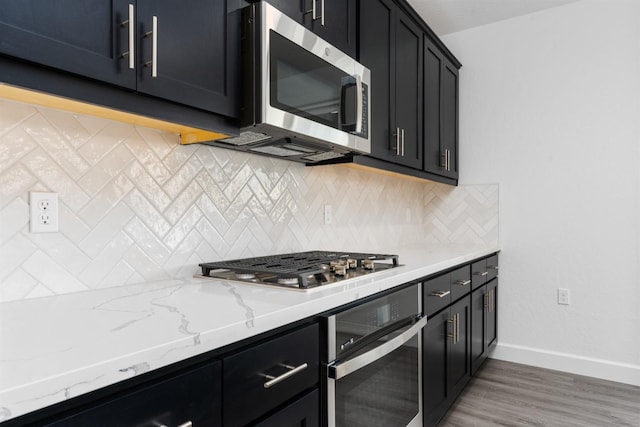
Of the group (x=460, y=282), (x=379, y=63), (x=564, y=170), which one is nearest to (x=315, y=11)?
(x=379, y=63)

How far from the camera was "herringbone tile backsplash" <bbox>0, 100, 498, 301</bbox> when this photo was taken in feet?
3.52

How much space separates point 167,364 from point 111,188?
756 mm

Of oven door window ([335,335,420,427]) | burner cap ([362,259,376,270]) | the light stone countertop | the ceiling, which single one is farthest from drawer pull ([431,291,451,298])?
the ceiling

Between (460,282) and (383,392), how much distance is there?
1.01 meters

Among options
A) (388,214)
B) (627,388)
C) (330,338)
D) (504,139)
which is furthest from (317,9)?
(627,388)

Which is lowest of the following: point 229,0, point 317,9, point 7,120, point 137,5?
point 7,120

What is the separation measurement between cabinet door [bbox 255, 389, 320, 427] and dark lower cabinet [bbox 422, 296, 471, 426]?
825 millimetres

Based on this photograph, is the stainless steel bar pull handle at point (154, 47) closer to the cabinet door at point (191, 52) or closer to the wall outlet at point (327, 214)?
the cabinet door at point (191, 52)

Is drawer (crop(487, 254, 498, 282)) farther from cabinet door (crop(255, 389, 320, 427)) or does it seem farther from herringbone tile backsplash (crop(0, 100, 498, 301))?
cabinet door (crop(255, 389, 320, 427))

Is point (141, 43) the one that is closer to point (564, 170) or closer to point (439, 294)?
point (439, 294)

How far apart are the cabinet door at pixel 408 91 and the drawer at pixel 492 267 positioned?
3.04 feet

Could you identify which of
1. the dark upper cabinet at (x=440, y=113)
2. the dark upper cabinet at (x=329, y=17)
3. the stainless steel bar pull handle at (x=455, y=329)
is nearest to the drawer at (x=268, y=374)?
the dark upper cabinet at (x=329, y=17)

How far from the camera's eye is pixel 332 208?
2.35 m

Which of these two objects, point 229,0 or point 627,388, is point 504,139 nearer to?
point 627,388
